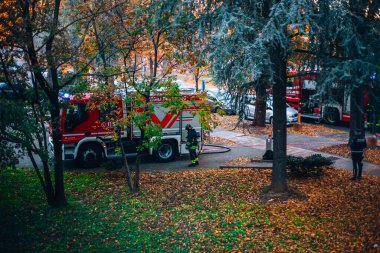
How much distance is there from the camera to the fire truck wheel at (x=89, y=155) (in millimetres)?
15211

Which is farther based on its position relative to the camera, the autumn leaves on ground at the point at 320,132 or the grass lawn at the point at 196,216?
the autumn leaves on ground at the point at 320,132

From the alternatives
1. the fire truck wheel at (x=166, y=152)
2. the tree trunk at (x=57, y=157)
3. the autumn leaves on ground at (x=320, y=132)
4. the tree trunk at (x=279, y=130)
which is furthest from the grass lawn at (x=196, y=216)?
the autumn leaves on ground at (x=320, y=132)

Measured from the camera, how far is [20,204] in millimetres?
10820

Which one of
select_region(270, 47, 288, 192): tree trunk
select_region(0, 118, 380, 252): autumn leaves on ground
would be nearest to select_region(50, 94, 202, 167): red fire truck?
select_region(0, 118, 380, 252): autumn leaves on ground

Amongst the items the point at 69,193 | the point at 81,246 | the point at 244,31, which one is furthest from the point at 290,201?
the point at 69,193

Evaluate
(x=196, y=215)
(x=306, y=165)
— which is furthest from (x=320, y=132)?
(x=196, y=215)

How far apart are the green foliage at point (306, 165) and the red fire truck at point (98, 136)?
3807mm

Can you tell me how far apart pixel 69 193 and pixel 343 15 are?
901 centimetres

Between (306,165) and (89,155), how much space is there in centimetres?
788

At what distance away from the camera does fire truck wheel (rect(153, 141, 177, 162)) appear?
641 inches

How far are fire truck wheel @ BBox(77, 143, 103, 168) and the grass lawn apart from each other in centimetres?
174

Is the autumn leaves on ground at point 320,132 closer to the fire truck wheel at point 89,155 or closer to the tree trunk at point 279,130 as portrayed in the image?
the tree trunk at point 279,130

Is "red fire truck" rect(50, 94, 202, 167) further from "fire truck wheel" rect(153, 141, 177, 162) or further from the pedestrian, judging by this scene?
the pedestrian

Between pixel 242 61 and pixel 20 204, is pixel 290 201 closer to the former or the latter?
pixel 242 61
